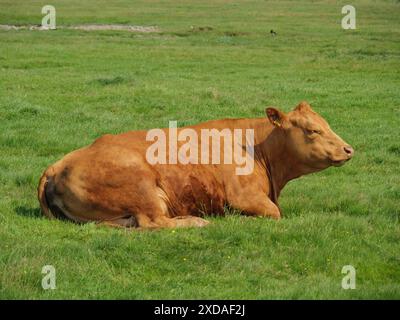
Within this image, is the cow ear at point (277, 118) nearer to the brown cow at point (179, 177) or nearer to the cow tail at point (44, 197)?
the brown cow at point (179, 177)

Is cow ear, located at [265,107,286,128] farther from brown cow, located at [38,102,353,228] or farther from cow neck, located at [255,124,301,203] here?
cow neck, located at [255,124,301,203]

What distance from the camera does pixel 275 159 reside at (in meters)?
9.88

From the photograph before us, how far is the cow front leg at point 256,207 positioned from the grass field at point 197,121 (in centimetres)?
17

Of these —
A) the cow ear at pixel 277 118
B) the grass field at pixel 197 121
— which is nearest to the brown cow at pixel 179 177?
the cow ear at pixel 277 118

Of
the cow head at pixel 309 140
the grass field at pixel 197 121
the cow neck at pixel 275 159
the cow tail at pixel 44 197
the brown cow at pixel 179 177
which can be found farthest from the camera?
the cow neck at pixel 275 159

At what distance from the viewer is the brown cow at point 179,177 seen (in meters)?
8.99

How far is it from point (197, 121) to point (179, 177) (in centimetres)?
780

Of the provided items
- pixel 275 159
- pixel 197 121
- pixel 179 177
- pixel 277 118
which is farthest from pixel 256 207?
pixel 197 121

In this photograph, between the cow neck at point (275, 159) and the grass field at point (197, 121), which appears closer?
the grass field at point (197, 121)

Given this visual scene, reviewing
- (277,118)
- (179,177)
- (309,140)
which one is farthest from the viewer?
(277,118)

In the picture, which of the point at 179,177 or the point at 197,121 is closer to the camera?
the point at 179,177

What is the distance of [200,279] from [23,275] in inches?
61.0

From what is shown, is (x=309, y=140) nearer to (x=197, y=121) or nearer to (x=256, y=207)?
(x=256, y=207)

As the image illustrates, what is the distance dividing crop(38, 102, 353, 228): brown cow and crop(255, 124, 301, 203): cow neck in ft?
0.04
